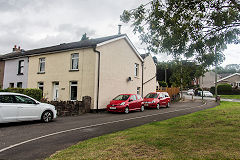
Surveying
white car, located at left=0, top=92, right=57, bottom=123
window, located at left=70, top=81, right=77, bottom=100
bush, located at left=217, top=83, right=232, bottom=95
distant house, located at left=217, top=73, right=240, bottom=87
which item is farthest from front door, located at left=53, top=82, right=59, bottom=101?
distant house, located at left=217, top=73, right=240, bottom=87

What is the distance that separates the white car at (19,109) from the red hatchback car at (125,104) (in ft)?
19.4

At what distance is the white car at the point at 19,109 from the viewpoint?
8844 millimetres

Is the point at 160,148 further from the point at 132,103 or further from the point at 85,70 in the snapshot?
the point at 85,70

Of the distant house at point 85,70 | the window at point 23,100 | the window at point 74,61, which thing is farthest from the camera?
the window at point 74,61

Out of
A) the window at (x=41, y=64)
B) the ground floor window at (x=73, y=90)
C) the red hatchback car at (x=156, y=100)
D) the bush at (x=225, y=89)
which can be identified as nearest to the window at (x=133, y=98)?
the red hatchback car at (x=156, y=100)

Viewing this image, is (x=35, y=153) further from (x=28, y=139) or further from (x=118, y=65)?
(x=118, y=65)

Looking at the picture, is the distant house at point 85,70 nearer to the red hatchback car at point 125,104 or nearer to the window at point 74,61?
the window at point 74,61

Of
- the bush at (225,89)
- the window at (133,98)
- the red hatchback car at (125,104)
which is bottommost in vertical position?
the red hatchback car at (125,104)

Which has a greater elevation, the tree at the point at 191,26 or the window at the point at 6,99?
the tree at the point at 191,26

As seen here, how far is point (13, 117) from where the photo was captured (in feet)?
29.7

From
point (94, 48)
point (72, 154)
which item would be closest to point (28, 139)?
point (72, 154)

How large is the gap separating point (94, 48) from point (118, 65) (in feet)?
13.0

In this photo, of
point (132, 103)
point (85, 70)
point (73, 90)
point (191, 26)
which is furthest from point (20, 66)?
point (191, 26)

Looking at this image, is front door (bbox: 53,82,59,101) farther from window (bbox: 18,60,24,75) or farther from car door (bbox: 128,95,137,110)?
car door (bbox: 128,95,137,110)
